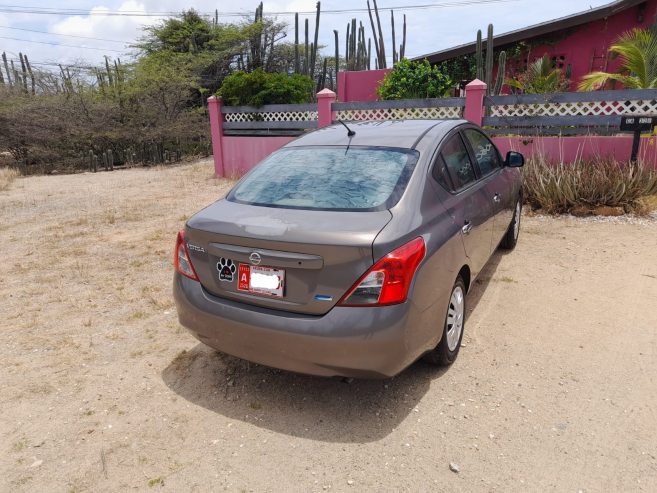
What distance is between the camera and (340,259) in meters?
2.35

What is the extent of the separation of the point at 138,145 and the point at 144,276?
12.3 meters

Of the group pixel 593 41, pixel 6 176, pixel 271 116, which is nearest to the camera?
pixel 271 116

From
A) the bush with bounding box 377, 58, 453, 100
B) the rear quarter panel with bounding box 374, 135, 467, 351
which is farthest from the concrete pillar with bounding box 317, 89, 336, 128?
the rear quarter panel with bounding box 374, 135, 467, 351

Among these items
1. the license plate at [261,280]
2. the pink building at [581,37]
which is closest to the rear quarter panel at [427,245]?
the license plate at [261,280]

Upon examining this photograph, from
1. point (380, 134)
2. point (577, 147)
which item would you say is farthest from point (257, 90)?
point (380, 134)

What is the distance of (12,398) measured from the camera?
2.90 metres

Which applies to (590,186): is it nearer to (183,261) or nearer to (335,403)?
(335,403)

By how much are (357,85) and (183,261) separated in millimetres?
19374

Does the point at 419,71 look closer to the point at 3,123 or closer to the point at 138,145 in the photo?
the point at 138,145

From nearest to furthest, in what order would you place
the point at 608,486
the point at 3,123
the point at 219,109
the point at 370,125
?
the point at 608,486 < the point at 370,125 < the point at 219,109 < the point at 3,123

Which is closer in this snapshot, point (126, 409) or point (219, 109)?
point (126, 409)

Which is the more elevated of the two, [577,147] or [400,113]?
[400,113]

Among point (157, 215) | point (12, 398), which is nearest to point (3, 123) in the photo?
point (157, 215)

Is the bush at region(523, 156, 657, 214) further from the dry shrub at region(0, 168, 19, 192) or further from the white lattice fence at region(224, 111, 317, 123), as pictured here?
the dry shrub at region(0, 168, 19, 192)
